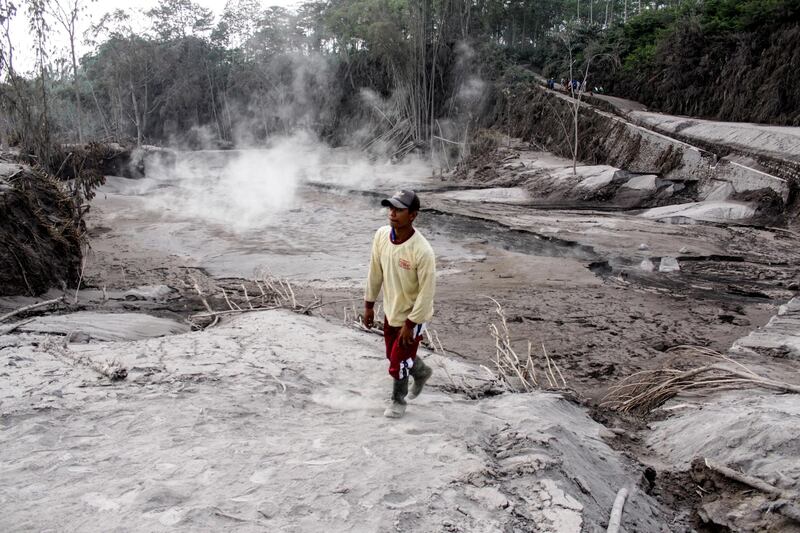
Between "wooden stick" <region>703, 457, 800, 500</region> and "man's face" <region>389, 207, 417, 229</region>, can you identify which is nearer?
"wooden stick" <region>703, 457, 800, 500</region>

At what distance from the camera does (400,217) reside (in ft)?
10.6

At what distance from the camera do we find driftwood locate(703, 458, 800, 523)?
2.62m

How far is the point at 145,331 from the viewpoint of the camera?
583 cm

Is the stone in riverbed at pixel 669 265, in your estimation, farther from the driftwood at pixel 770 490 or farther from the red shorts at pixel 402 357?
the red shorts at pixel 402 357

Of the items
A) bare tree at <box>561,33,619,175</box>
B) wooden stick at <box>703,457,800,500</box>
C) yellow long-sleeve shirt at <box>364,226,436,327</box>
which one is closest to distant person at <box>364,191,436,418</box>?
yellow long-sleeve shirt at <box>364,226,436,327</box>

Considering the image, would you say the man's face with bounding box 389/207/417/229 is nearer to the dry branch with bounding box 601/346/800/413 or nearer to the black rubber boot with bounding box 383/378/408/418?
the black rubber boot with bounding box 383/378/408/418

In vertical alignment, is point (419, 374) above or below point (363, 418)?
above

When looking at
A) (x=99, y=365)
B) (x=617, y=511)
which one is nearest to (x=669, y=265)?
(x=617, y=511)

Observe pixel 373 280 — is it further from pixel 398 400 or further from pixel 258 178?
pixel 258 178

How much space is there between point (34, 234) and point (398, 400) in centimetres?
613

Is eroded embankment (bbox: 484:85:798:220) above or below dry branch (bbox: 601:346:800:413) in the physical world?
above

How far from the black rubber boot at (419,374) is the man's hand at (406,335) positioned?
0.27 m

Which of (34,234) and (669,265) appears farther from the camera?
(669,265)

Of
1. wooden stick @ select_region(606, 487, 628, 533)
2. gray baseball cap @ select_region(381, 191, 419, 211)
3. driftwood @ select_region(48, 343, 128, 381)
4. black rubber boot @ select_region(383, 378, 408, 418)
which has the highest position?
gray baseball cap @ select_region(381, 191, 419, 211)
